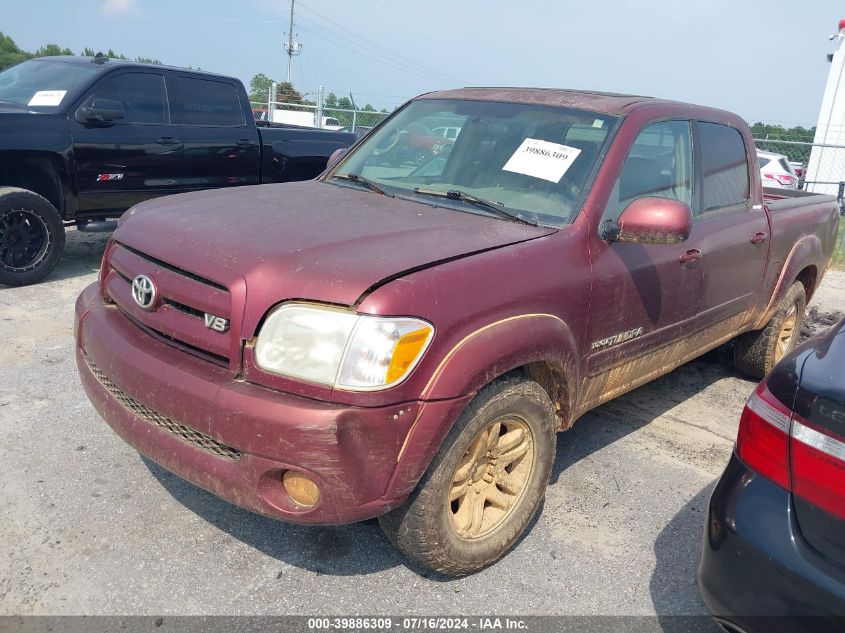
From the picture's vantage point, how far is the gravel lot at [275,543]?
253cm

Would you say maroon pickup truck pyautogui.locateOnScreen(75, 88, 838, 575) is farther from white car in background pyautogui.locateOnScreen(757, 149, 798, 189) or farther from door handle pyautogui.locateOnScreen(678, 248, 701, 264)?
white car in background pyautogui.locateOnScreen(757, 149, 798, 189)

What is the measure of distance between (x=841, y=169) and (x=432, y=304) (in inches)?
789

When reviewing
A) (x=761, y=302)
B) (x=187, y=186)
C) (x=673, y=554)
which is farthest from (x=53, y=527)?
(x=187, y=186)

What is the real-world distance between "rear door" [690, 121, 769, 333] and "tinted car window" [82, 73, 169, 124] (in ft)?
16.9

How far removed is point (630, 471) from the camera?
3.66 metres

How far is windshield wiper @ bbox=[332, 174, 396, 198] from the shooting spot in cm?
343

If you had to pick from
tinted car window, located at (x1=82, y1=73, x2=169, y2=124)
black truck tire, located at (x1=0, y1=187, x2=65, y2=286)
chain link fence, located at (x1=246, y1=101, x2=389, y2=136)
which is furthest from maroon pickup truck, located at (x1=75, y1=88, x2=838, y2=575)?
chain link fence, located at (x1=246, y1=101, x2=389, y2=136)

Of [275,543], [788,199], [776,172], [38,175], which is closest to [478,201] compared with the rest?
[275,543]

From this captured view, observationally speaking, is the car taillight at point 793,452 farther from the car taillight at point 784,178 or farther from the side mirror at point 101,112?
the car taillight at point 784,178

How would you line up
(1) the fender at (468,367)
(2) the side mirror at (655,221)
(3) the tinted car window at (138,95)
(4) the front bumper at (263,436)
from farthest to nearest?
(3) the tinted car window at (138,95) → (2) the side mirror at (655,221) → (1) the fender at (468,367) → (4) the front bumper at (263,436)

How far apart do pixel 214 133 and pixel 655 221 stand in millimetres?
5614

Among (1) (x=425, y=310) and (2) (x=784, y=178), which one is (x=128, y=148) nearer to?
(1) (x=425, y=310)

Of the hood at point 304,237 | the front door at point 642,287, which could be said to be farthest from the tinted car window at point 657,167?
the hood at point 304,237

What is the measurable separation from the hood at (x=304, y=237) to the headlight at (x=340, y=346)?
2.5 inches
